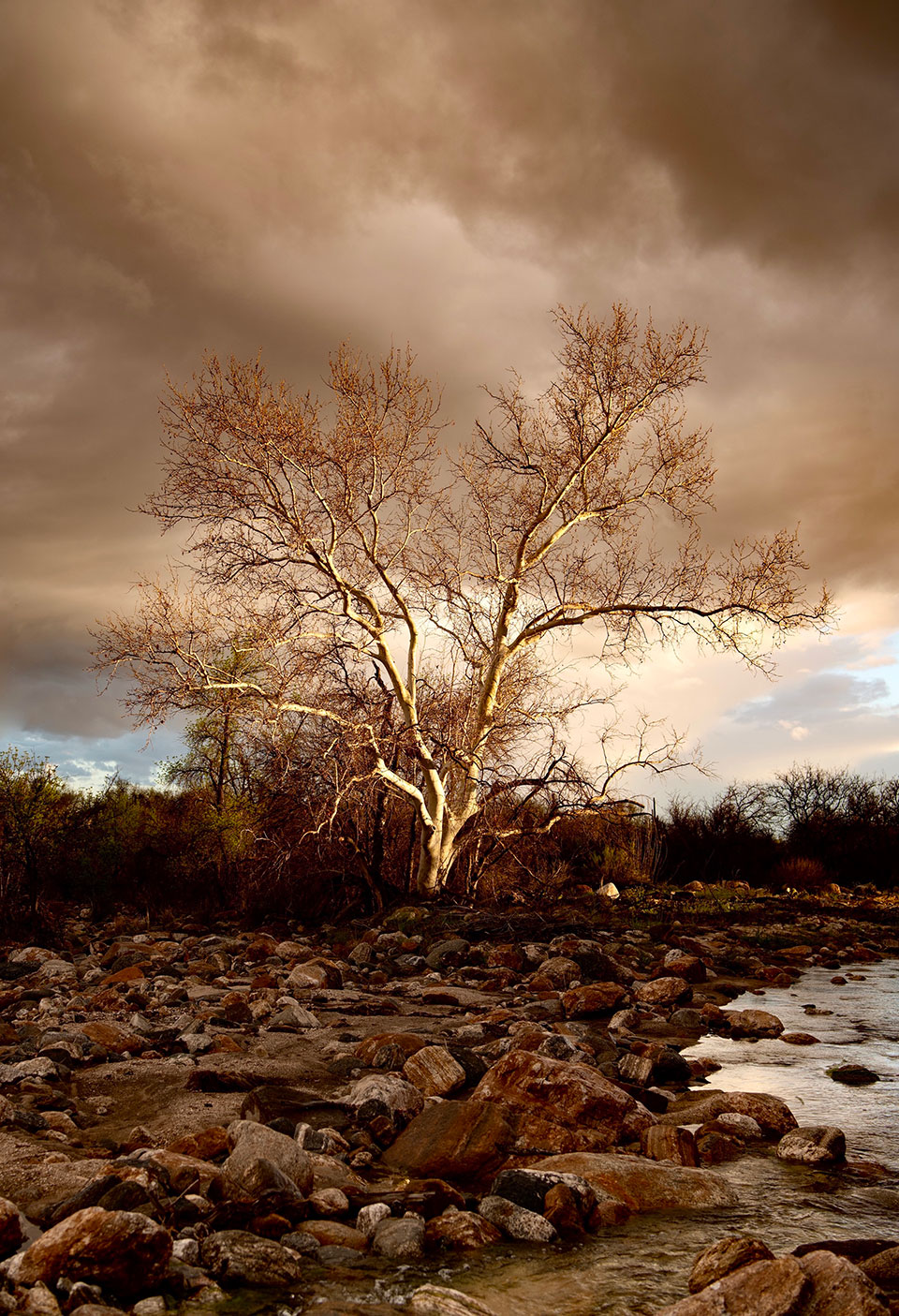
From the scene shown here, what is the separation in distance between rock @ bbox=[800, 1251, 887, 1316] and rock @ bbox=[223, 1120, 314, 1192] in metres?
1.69

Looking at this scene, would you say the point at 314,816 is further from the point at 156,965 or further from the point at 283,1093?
→ the point at 283,1093

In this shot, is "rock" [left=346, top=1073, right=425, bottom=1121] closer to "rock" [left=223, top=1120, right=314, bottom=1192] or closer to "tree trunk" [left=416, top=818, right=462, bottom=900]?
"rock" [left=223, top=1120, right=314, bottom=1192]

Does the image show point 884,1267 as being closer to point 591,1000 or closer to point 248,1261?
point 248,1261

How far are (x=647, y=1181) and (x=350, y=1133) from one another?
1293mm

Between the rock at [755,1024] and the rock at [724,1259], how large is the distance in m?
4.11

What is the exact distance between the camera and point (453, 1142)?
3.79 meters

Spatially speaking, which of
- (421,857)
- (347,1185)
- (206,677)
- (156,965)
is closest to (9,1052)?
(347,1185)

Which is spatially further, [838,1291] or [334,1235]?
[334,1235]

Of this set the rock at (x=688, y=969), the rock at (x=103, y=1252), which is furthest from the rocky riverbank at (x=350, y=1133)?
the rock at (x=688, y=969)

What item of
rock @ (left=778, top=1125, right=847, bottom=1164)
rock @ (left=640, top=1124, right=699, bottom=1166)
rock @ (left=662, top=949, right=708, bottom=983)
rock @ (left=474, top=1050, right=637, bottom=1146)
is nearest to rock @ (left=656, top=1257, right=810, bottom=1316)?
rock @ (left=640, top=1124, right=699, bottom=1166)

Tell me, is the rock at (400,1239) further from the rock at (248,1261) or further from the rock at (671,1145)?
the rock at (671,1145)

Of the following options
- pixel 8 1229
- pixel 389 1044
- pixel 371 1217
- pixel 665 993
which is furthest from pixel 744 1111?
pixel 665 993

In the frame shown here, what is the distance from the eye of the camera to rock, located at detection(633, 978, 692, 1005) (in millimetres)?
7504

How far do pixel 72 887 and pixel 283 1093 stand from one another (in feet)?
41.9
